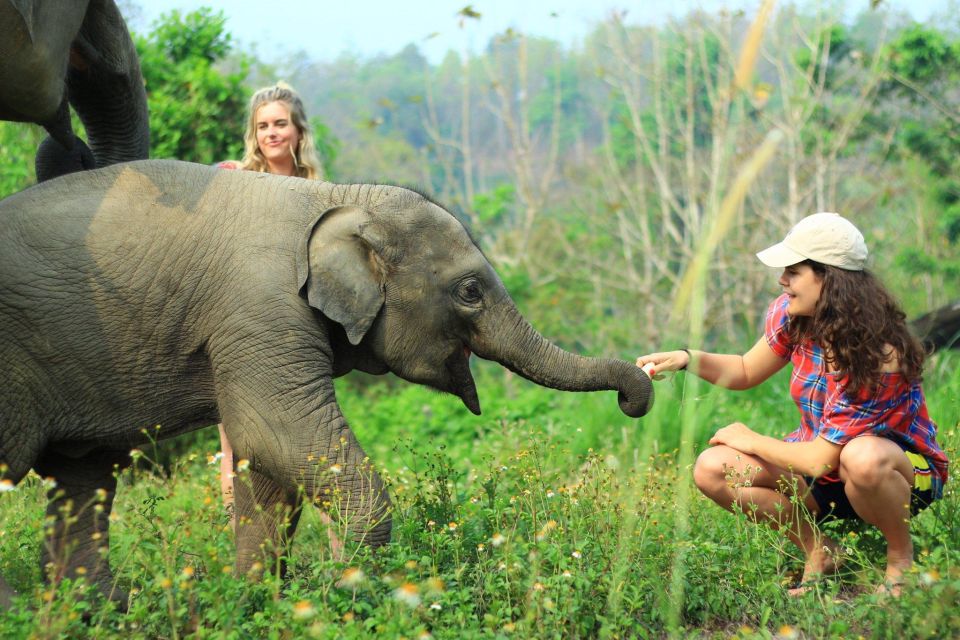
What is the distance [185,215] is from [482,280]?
1.21 metres

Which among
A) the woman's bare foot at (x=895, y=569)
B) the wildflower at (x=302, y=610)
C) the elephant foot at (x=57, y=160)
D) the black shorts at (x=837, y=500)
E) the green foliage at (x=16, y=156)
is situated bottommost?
the woman's bare foot at (x=895, y=569)

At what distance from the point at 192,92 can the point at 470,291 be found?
4.93 meters

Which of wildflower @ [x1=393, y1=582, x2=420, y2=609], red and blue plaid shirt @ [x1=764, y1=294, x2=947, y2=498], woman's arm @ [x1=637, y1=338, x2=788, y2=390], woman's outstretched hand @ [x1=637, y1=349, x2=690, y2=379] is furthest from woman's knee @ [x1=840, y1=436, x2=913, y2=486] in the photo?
wildflower @ [x1=393, y1=582, x2=420, y2=609]

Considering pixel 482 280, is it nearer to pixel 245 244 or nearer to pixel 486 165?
pixel 245 244

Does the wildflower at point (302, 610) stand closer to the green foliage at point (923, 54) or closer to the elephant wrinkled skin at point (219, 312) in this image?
the elephant wrinkled skin at point (219, 312)

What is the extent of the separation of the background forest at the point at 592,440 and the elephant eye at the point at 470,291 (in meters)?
0.66

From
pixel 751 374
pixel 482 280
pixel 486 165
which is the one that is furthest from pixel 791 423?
pixel 486 165

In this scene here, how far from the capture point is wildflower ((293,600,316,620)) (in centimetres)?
304

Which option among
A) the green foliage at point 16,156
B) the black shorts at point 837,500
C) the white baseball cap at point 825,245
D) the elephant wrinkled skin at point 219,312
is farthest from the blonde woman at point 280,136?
the green foliage at point 16,156

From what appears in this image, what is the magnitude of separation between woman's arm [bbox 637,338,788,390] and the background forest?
231 mm

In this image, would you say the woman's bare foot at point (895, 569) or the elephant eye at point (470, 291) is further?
the elephant eye at point (470, 291)

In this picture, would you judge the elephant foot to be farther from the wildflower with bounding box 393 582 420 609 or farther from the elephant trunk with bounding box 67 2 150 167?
the wildflower with bounding box 393 582 420 609

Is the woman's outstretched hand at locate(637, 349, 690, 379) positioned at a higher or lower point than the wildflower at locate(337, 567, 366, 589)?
higher

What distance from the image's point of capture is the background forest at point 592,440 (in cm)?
351
